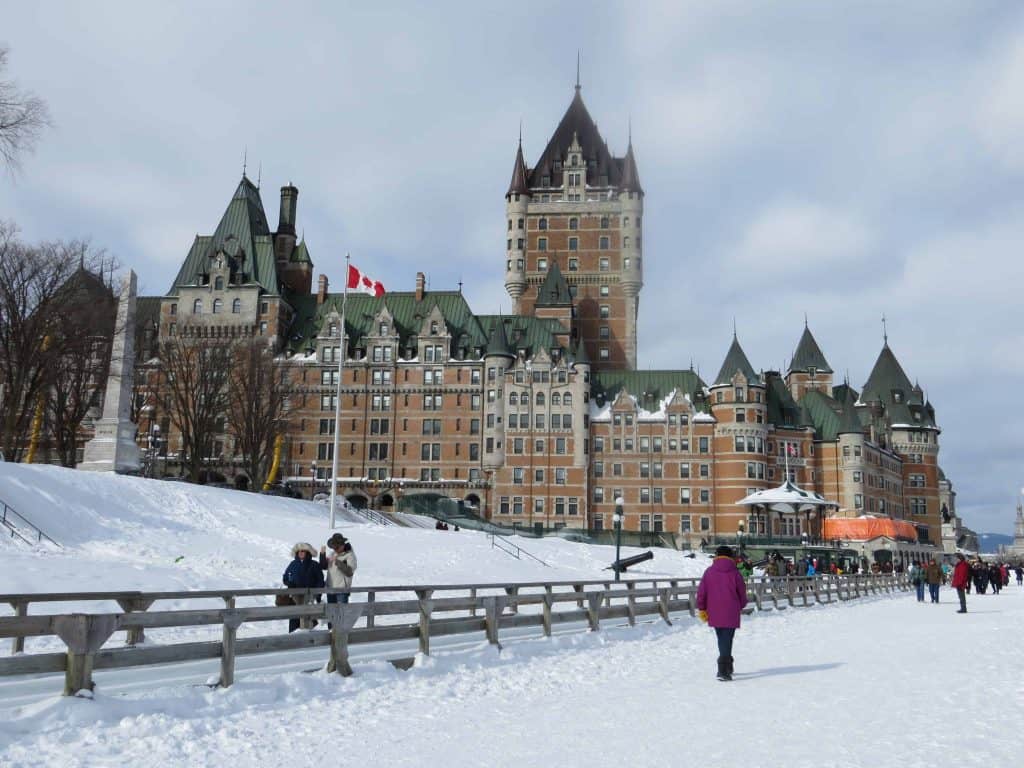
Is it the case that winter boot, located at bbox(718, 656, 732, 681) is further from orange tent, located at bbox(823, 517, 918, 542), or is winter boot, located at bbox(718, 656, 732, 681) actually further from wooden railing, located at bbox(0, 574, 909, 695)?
orange tent, located at bbox(823, 517, 918, 542)

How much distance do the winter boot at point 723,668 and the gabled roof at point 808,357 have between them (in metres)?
101

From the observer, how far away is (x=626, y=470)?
91562mm

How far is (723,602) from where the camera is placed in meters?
13.9

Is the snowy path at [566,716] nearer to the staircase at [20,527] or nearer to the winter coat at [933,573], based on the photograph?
the staircase at [20,527]

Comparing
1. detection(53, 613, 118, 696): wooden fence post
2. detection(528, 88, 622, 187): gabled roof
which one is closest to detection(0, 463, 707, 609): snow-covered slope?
detection(53, 613, 118, 696): wooden fence post

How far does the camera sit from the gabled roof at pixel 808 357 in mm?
110938

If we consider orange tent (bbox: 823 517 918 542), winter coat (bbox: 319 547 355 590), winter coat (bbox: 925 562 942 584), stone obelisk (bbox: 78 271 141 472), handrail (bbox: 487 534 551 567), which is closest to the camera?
winter coat (bbox: 319 547 355 590)

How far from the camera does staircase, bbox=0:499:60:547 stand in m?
29.2

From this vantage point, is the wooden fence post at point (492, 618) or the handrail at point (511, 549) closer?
the wooden fence post at point (492, 618)

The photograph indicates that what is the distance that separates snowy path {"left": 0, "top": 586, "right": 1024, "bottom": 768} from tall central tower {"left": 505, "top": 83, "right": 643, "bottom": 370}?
8876cm

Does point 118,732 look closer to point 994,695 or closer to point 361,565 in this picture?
point 994,695

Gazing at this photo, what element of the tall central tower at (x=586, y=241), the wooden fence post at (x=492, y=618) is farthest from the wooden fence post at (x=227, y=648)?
the tall central tower at (x=586, y=241)

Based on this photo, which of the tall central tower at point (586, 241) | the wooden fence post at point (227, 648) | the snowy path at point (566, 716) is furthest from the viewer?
the tall central tower at point (586, 241)

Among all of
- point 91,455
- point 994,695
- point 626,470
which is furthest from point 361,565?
point 626,470
